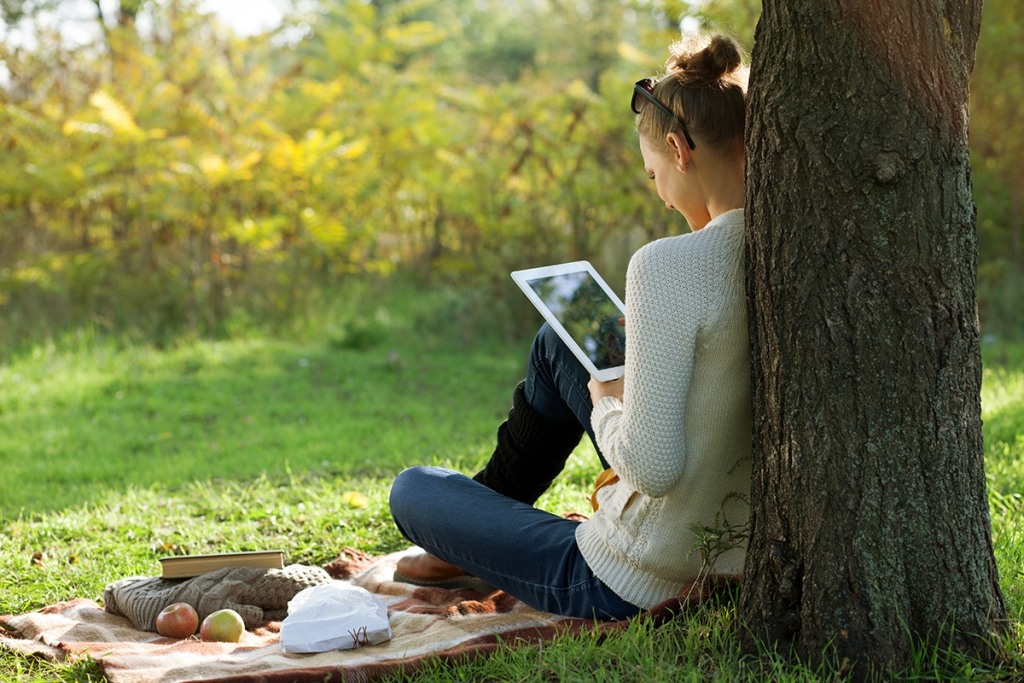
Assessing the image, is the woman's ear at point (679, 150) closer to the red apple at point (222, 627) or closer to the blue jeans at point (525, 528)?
the blue jeans at point (525, 528)

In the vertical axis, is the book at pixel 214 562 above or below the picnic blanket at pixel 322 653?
above

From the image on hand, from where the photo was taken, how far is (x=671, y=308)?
80.1 inches

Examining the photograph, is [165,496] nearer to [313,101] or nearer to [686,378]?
[686,378]

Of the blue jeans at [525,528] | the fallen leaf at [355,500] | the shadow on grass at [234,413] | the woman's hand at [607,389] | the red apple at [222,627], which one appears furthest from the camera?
the shadow on grass at [234,413]

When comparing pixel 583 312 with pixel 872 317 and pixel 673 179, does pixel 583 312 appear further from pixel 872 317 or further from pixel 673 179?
pixel 872 317

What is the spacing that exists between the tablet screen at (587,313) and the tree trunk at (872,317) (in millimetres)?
532

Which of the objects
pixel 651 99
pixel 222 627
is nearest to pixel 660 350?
pixel 651 99

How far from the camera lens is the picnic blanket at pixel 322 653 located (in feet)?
7.50

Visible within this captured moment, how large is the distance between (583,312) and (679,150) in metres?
0.54

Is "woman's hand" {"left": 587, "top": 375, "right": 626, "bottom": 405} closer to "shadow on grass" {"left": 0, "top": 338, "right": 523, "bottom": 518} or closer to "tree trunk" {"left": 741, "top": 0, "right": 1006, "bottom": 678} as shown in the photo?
"tree trunk" {"left": 741, "top": 0, "right": 1006, "bottom": 678}

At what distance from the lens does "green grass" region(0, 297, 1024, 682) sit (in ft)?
7.34

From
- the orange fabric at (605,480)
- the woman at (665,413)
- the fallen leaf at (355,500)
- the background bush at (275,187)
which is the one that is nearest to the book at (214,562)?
the woman at (665,413)

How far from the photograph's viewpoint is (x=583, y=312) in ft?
8.37

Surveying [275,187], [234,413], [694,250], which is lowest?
[234,413]
